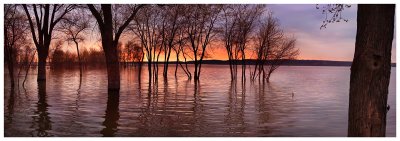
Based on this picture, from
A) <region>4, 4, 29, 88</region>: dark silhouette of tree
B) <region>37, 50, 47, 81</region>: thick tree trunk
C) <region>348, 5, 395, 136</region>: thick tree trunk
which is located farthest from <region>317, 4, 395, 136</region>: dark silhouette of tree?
Result: <region>37, 50, 47, 81</region>: thick tree trunk

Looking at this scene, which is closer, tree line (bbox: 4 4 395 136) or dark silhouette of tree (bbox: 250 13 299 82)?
tree line (bbox: 4 4 395 136)

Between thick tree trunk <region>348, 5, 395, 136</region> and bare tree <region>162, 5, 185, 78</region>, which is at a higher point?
bare tree <region>162, 5, 185, 78</region>

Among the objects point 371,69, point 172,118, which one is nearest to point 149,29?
point 172,118

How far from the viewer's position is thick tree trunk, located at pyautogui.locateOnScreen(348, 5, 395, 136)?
22.7 ft

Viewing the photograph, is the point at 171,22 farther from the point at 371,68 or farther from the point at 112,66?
the point at 371,68

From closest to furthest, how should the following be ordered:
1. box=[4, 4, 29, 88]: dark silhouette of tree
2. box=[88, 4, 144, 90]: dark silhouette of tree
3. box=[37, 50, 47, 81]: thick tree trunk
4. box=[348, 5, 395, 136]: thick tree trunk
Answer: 1. box=[348, 5, 395, 136]: thick tree trunk
2. box=[88, 4, 144, 90]: dark silhouette of tree
3. box=[4, 4, 29, 88]: dark silhouette of tree
4. box=[37, 50, 47, 81]: thick tree trunk

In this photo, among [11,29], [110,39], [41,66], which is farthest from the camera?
[41,66]

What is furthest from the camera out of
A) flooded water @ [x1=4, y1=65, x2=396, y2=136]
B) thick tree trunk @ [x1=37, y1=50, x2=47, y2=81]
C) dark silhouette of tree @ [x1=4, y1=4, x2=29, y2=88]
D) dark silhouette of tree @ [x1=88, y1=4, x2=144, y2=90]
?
thick tree trunk @ [x1=37, y1=50, x2=47, y2=81]

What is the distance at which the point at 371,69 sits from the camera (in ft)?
23.0

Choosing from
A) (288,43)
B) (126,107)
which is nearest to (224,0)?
(126,107)

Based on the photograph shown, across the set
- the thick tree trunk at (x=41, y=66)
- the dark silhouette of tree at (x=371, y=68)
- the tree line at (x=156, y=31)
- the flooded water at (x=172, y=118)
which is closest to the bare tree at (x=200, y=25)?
the tree line at (x=156, y=31)

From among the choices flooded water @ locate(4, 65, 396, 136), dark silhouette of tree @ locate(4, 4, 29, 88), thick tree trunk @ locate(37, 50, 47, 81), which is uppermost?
dark silhouette of tree @ locate(4, 4, 29, 88)

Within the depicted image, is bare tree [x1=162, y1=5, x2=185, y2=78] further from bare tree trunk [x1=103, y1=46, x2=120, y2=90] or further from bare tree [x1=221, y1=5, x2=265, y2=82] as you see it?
bare tree trunk [x1=103, y1=46, x2=120, y2=90]

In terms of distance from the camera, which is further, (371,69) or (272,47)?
(272,47)
